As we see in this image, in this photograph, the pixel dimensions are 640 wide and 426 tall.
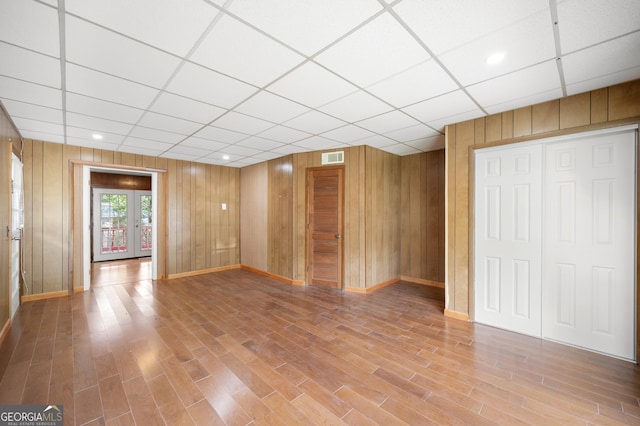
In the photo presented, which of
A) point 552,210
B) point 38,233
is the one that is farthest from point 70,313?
point 552,210

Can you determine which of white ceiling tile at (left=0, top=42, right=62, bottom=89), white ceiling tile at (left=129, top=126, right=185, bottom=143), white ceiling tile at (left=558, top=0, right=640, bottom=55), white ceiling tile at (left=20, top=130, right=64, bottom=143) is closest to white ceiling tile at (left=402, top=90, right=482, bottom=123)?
white ceiling tile at (left=558, top=0, right=640, bottom=55)

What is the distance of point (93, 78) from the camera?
7.84 feet

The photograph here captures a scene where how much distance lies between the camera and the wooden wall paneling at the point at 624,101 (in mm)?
2494

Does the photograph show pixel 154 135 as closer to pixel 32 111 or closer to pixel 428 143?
pixel 32 111

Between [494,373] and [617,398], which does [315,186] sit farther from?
[617,398]

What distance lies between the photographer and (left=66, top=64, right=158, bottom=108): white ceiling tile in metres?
2.32

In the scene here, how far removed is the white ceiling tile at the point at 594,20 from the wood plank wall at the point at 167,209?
649cm

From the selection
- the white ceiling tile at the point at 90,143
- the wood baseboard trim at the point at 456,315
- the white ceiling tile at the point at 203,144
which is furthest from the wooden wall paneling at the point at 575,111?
the white ceiling tile at the point at 90,143

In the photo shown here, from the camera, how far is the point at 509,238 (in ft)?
10.6

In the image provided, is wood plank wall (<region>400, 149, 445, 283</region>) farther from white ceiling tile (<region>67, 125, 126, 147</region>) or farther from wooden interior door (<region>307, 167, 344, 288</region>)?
white ceiling tile (<region>67, 125, 126, 147</region>)

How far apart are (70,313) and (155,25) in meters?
4.24

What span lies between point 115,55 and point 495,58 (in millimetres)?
3072

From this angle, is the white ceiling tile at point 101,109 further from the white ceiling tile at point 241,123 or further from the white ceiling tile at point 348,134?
the white ceiling tile at point 348,134

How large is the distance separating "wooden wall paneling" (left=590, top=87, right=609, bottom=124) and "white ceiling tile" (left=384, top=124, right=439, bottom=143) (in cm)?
168
